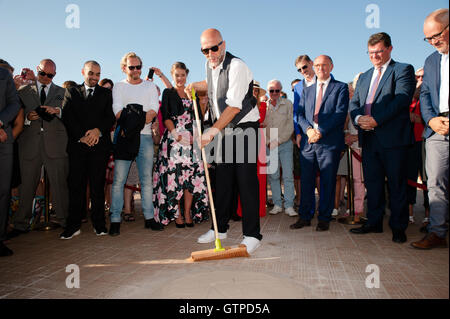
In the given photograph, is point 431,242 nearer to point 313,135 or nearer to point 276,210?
point 313,135

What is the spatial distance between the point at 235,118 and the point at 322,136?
1.43 metres

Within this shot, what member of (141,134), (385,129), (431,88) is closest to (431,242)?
(385,129)

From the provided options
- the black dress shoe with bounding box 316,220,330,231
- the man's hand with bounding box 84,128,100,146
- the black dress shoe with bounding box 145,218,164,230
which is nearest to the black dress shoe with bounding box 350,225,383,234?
the black dress shoe with bounding box 316,220,330,231

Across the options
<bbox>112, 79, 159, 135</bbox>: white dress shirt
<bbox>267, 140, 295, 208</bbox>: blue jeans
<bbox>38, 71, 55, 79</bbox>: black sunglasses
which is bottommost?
<bbox>267, 140, 295, 208</bbox>: blue jeans

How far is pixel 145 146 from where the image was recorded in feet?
13.2

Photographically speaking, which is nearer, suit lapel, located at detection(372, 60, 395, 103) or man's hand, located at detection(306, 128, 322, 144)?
suit lapel, located at detection(372, 60, 395, 103)

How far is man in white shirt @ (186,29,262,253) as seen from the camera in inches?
114

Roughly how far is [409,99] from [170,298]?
323cm

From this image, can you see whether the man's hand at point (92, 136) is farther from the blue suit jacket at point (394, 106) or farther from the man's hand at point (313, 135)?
the blue suit jacket at point (394, 106)

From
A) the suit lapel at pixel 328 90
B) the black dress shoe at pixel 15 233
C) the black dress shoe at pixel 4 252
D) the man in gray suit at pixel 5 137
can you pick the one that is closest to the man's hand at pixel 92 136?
the man in gray suit at pixel 5 137

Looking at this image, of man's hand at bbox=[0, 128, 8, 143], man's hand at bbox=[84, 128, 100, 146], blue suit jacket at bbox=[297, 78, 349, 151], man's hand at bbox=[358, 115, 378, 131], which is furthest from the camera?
blue suit jacket at bbox=[297, 78, 349, 151]

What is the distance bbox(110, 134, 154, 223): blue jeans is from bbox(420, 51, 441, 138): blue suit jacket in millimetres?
3308

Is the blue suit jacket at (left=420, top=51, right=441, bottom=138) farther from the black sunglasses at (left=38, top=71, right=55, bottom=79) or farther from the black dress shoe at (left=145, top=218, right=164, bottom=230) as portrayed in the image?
the black sunglasses at (left=38, top=71, right=55, bottom=79)

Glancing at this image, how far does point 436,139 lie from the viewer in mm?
2898
